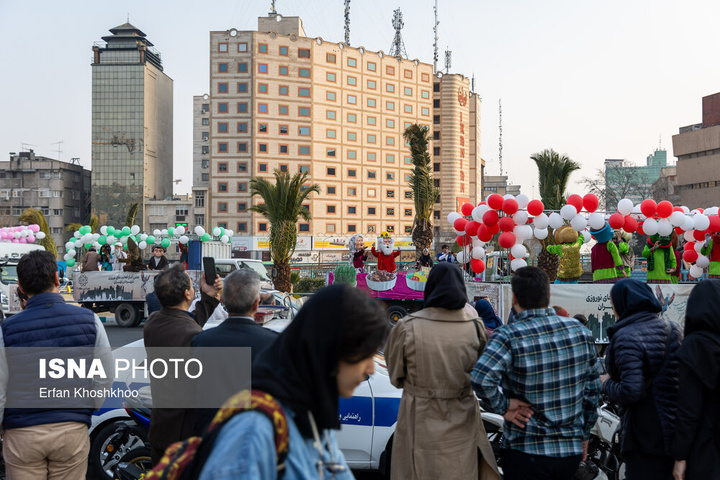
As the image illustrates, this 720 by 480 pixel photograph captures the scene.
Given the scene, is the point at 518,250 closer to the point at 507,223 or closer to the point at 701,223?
the point at 507,223

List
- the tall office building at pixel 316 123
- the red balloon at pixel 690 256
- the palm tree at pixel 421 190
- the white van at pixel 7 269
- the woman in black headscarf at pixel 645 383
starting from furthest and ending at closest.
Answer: the tall office building at pixel 316 123 → the palm tree at pixel 421 190 → the white van at pixel 7 269 → the red balloon at pixel 690 256 → the woman in black headscarf at pixel 645 383

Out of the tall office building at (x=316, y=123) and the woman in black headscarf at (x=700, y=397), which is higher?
the tall office building at (x=316, y=123)

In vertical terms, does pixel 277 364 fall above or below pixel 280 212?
below

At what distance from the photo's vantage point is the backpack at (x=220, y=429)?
1.63 m

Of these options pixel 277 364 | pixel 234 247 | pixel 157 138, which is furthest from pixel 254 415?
pixel 157 138

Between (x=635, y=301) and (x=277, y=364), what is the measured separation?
2.85 metres

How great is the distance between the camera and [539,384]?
3613 millimetres

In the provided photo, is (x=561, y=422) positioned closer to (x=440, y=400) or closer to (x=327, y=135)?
(x=440, y=400)

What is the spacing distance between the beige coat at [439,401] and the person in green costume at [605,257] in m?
10.0

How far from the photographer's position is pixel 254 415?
1.62m

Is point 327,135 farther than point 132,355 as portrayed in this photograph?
Yes

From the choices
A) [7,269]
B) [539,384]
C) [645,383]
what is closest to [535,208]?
[645,383]

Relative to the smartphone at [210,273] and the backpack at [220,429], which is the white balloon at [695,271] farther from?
the backpack at [220,429]

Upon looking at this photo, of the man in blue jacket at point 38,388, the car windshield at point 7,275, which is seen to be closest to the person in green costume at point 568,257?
the man in blue jacket at point 38,388
